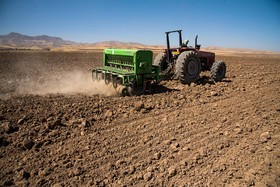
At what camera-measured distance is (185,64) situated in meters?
8.66

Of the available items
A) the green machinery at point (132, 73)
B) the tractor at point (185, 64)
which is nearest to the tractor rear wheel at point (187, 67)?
the tractor at point (185, 64)

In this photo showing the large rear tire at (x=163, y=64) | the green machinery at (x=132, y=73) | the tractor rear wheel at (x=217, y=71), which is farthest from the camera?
the tractor rear wheel at (x=217, y=71)

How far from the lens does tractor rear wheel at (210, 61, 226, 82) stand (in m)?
9.95

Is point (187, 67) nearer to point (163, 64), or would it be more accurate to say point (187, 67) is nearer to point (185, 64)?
point (185, 64)

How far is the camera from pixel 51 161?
3.55 meters

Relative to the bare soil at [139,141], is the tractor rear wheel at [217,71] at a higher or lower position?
higher

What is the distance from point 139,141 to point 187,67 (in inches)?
210

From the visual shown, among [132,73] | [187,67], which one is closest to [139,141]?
[132,73]

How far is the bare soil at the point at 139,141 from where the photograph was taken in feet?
10.6

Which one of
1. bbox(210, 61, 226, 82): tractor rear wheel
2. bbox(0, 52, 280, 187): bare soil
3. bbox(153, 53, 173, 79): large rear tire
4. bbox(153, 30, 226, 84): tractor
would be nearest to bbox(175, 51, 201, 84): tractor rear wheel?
bbox(153, 30, 226, 84): tractor

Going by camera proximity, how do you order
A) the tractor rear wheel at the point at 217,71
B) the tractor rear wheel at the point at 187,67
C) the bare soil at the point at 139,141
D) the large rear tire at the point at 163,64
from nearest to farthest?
the bare soil at the point at 139,141
the tractor rear wheel at the point at 187,67
the large rear tire at the point at 163,64
the tractor rear wheel at the point at 217,71

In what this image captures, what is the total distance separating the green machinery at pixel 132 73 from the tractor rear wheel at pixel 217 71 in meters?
3.00

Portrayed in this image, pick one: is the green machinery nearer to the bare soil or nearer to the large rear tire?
the bare soil

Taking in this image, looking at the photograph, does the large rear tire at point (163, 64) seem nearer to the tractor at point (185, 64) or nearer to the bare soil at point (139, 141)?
the tractor at point (185, 64)
